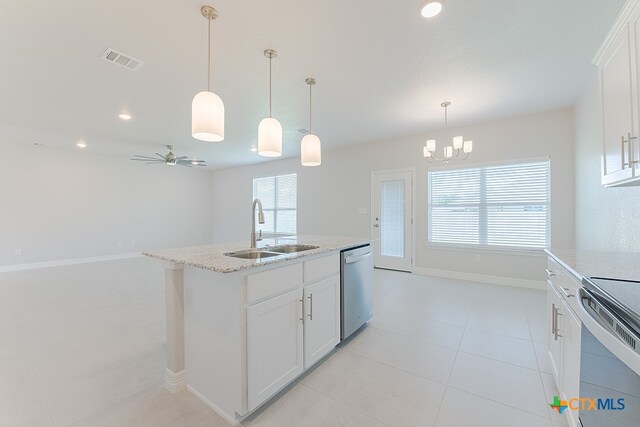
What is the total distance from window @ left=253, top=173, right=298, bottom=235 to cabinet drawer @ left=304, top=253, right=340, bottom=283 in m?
4.85

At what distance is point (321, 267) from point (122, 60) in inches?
106

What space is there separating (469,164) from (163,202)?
26.0 ft

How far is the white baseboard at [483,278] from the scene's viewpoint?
400 cm

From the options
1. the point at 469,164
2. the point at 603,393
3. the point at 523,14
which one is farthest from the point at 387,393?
the point at 469,164

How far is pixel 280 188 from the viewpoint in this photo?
7453mm

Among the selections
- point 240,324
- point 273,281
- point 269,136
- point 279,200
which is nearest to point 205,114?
point 269,136

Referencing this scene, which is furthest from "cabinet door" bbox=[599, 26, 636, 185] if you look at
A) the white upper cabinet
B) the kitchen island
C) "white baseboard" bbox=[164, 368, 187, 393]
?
"white baseboard" bbox=[164, 368, 187, 393]

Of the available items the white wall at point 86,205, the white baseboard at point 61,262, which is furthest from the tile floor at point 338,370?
the white wall at point 86,205

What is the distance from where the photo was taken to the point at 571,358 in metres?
1.35

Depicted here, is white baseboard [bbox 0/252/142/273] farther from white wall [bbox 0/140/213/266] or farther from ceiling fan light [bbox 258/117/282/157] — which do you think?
ceiling fan light [bbox 258/117/282/157]

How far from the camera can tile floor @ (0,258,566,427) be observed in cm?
157

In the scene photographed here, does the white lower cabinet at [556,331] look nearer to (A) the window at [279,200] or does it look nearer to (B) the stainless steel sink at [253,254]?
(B) the stainless steel sink at [253,254]

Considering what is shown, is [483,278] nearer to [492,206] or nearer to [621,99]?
[492,206]

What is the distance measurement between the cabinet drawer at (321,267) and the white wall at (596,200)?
235 centimetres
